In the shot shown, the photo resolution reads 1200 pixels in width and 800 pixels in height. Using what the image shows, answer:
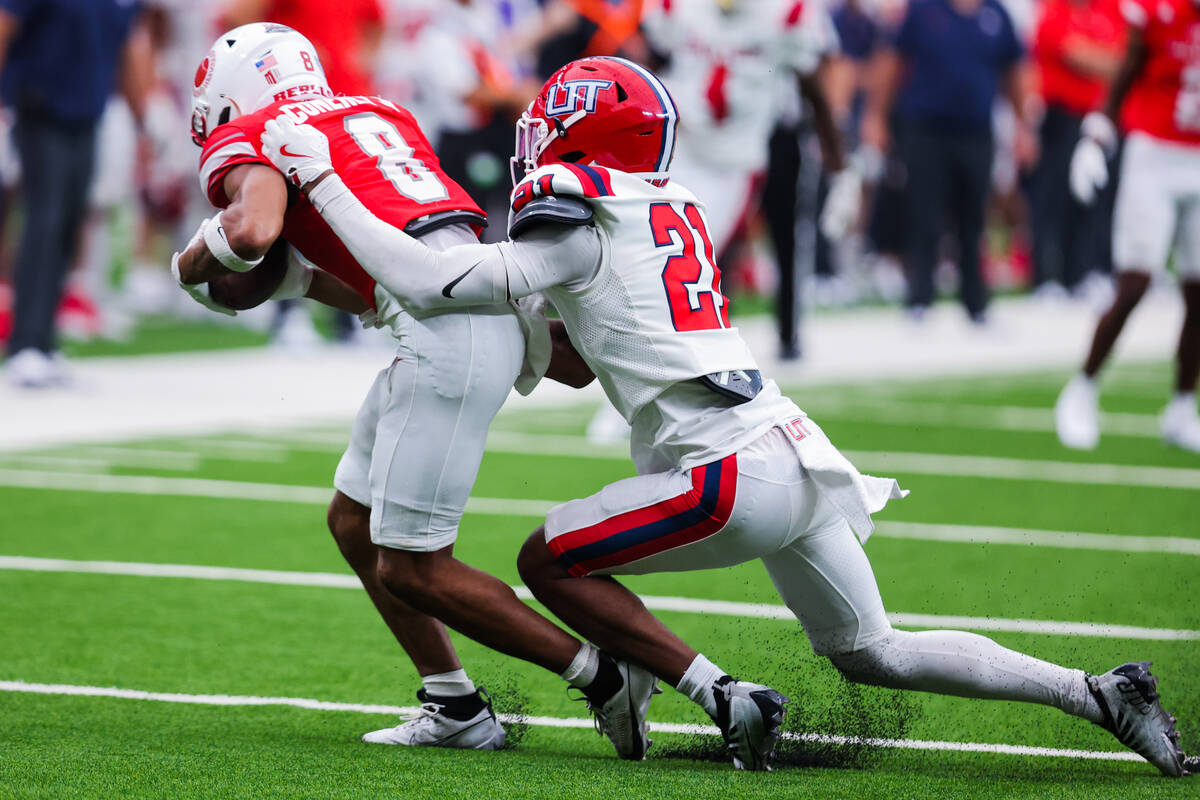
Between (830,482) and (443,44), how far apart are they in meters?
8.14

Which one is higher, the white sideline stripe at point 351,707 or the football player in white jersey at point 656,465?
the football player in white jersey at point 656,465

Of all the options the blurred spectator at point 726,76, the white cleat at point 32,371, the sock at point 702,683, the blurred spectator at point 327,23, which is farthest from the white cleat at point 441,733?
the blurred spectator at point 327,23

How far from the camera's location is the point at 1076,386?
26.5ft

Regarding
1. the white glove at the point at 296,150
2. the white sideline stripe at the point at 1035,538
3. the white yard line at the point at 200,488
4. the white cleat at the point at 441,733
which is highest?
the white glove at the point at 296,150

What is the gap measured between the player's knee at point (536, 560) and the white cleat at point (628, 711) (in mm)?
246

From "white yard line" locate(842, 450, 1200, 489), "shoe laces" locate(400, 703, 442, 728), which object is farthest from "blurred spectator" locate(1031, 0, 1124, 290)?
"shoe laces" locate(400, 703, 442, 728)

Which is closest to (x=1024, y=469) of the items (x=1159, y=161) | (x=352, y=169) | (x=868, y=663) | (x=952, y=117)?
(x=1159, y=161)

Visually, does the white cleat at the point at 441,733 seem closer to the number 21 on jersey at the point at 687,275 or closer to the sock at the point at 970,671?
the sock at the point at 970,671

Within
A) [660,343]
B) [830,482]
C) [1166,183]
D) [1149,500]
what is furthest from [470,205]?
[1166,183]

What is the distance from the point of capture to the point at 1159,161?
24.6 ft

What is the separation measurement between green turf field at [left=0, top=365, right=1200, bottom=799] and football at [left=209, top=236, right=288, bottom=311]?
948 millimetres

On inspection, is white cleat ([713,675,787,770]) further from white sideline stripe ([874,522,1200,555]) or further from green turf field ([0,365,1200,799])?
white sideline stripe ([874,522,1200,555])

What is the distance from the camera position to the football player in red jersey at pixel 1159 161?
745cm

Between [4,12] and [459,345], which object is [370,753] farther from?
[4,12]
